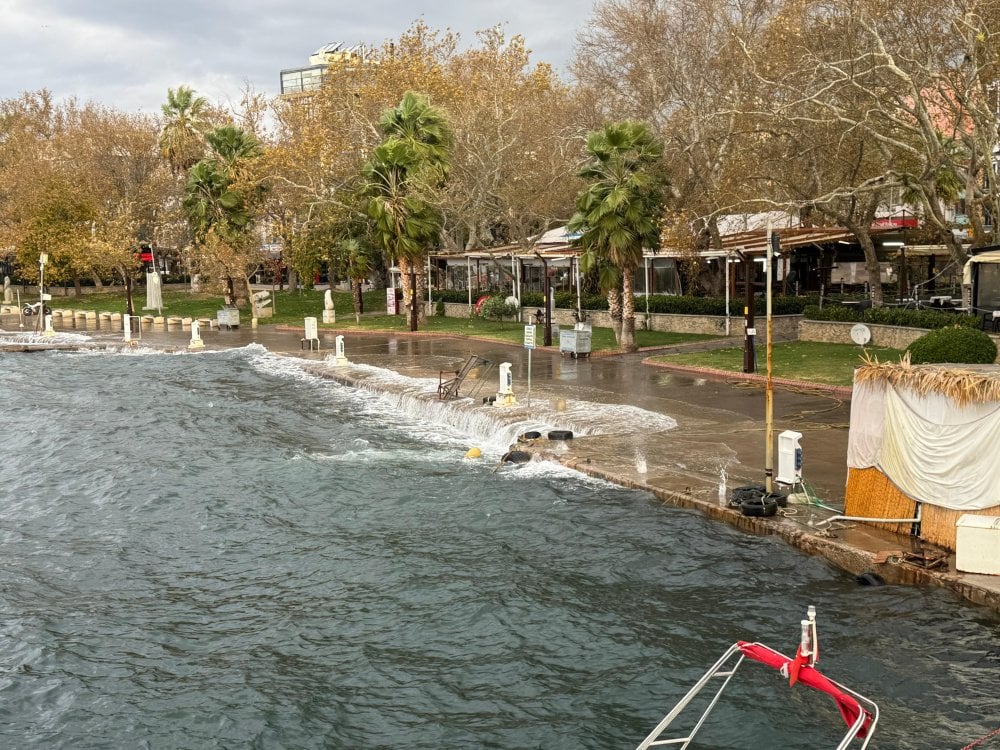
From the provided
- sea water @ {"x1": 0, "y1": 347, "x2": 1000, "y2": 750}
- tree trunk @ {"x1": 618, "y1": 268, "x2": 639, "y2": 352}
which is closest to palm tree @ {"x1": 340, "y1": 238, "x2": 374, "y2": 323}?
tree trunk @ {"x1": 618, "y1": 268, "x2": 639, "y2": 352}

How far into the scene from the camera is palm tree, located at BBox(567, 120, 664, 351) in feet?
111

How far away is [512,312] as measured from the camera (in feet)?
163

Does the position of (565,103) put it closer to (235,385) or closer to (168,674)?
(235,385)

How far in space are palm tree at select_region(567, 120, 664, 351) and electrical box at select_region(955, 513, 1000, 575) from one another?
22.1 m

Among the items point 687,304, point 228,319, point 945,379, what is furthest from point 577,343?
point 228,319

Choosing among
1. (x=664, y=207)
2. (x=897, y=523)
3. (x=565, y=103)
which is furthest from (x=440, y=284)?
(x=897, y=523)

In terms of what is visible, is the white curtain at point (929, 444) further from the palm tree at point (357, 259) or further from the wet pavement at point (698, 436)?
the palm tree at point (357, 259)

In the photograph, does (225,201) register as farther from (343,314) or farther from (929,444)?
(929,444)

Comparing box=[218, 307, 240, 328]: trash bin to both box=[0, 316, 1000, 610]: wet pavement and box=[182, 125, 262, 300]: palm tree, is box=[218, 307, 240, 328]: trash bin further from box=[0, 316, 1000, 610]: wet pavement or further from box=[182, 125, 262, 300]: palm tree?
box=[0, 316, 1000, 610]: wet pavement

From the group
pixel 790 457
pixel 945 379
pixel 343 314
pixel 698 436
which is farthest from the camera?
pixel 343 314

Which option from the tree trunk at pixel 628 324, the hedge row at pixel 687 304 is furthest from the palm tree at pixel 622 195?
the hedge row at pixel 687 304

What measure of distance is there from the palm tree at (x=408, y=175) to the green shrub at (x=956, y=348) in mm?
27500

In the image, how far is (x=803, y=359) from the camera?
104ft

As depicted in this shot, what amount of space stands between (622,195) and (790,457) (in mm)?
18987
